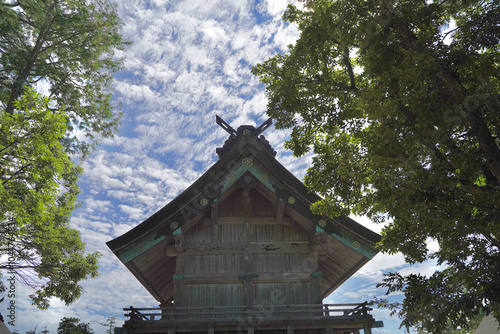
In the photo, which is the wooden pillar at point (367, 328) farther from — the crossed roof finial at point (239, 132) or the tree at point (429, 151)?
the crossed roof finial at point (239, 132)

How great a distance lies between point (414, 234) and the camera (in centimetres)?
751

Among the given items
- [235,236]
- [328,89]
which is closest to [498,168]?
[328,89]

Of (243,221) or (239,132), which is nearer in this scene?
(243,221)

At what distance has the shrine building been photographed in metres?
10.6

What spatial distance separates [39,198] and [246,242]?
6717 mm

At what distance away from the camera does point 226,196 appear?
12.1 m

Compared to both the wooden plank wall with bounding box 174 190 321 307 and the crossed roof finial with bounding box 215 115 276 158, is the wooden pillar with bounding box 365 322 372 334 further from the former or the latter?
the crossed roof finial with bounding box 215 115 276 158

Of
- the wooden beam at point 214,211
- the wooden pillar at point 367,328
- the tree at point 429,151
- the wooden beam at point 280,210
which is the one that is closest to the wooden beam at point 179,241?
the wooden beam at point 214,211

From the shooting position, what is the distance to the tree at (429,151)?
5.94m

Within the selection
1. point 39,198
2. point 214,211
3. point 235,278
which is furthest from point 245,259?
point 39,198

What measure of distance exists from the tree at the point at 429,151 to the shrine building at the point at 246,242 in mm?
2810

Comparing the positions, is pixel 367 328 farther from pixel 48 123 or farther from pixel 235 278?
pixel 48 123

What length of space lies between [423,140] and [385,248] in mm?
2893

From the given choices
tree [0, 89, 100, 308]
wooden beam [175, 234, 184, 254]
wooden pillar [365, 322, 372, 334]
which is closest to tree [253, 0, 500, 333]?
wooden pillar [365, 322, 372, 334]
